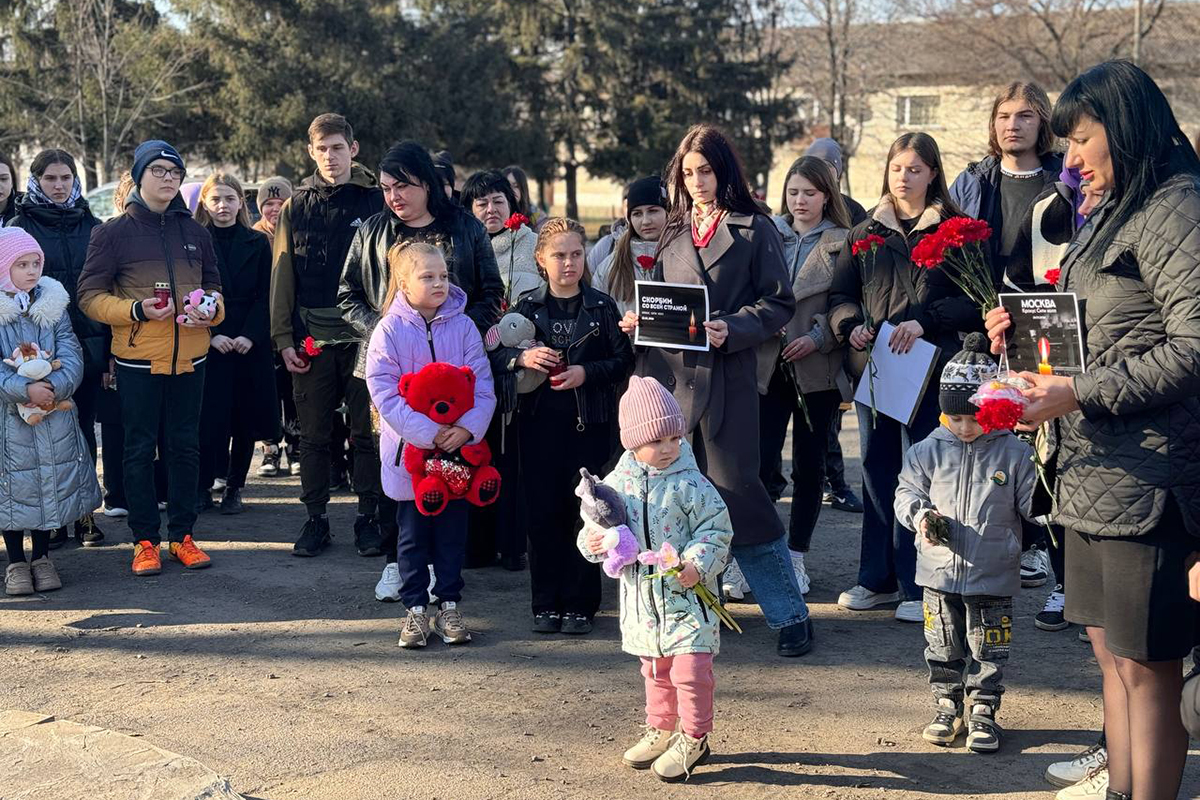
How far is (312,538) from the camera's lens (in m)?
7.45

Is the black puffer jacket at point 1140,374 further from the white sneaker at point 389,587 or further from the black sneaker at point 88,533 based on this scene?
the black sneaker at point 88,533

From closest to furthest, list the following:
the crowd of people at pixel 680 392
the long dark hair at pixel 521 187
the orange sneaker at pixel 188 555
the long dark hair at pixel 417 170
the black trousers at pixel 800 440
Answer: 1. the crowd of people at pixel 680 392
2. the long dark hair at pixel 417 170
3. the black trousers at pixel 800 440
4. the orange sneaker at pixel 188 555
5. the long dark hair at pixel 521 187

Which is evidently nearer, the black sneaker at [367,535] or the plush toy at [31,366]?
the plush toy at [31,366]

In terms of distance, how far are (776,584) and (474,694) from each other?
4.62 feet

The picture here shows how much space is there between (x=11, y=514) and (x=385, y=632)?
2.10m

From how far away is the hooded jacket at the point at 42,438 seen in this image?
21.4 ft

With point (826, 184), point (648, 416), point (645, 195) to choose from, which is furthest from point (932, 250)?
point (645, 195)

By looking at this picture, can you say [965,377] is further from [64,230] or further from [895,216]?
[64,230]

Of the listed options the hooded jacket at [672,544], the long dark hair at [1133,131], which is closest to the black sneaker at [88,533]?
the hooded jacket at [672,544]

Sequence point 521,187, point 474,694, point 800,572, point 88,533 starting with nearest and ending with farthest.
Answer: point 474,694
point 800,572
point 88,533
point 521,187

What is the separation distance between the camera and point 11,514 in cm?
651

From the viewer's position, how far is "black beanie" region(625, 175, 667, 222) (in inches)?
264

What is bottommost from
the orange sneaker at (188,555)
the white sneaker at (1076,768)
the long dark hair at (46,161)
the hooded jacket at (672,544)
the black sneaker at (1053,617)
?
the white sneaker at (1076,768)

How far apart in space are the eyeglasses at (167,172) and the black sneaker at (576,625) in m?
3.20
